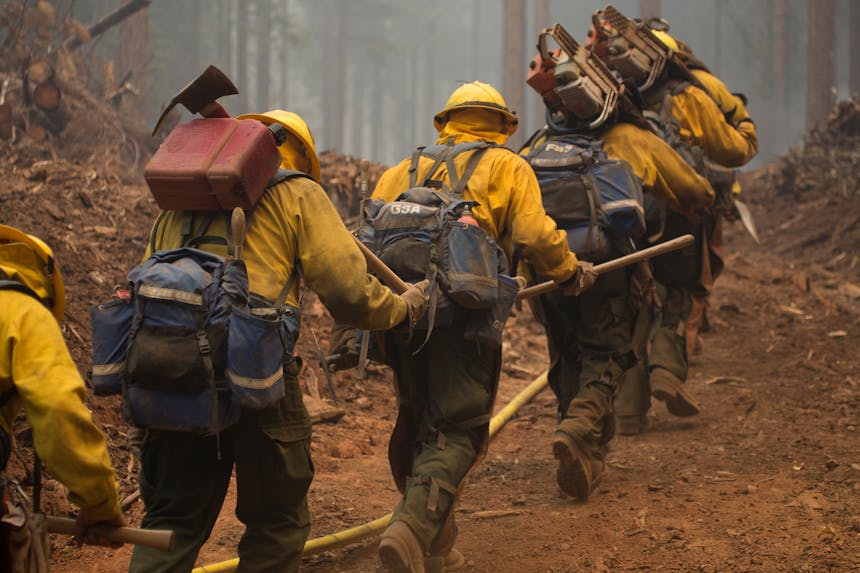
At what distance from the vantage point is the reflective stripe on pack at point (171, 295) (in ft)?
11.3

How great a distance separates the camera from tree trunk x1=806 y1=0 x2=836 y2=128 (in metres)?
21.9

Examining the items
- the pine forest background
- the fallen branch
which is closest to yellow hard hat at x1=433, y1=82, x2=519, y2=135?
the pine forest background

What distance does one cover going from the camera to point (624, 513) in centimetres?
570

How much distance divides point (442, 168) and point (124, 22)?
51.0 feet

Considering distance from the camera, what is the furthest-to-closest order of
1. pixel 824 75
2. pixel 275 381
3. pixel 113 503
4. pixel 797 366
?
1. pixel 824 75
2. pixel 797 366
3. pixel 275 381
4. pixel 113 503

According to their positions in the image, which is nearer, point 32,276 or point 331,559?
point 32,276

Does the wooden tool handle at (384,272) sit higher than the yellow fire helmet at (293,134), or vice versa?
the yellow fire helmet at (293,134)

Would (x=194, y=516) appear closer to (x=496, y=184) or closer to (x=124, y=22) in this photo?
(x=496, y=184)

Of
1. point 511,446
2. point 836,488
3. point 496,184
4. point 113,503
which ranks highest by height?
point 496,184

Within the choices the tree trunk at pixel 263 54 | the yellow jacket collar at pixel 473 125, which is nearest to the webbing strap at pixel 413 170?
the yellow jacket collar at pixel 473 125

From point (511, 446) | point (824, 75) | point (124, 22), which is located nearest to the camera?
point (511, 446)

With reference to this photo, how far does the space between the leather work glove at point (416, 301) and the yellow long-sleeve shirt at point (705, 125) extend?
3705mm

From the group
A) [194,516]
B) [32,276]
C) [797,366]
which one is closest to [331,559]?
[194,516]

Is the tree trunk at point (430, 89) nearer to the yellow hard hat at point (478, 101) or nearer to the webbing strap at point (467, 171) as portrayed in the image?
the yellow hard hat at point (478, 101)
